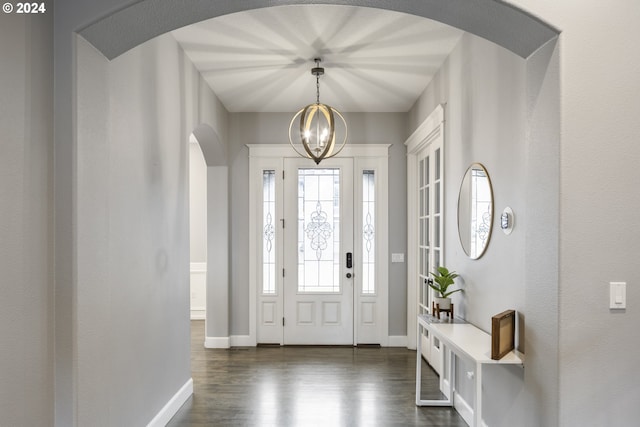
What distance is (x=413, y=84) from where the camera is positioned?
464 cm

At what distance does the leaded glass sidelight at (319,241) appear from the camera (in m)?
5.76

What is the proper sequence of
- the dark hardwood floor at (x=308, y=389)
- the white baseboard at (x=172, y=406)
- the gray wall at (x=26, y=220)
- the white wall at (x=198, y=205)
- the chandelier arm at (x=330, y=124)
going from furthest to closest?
1. the white wall at (x=198, y=205)
2. the chandelier arm at (x=330, y=124)
3. the dark hardwood floor at (x=308, y=389)
4. the white baseboard at (x=172, y=406)
5. the gray wall at (x=26, y=220)

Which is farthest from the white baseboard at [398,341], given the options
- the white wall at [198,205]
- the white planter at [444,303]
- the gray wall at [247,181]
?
the white wall at [198,205]

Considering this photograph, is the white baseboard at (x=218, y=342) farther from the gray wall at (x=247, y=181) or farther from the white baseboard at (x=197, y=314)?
the white baseboard at (x=197, y=314)

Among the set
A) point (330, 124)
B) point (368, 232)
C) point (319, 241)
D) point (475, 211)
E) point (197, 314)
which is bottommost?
point (197, 314)

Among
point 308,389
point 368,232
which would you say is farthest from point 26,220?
point 368,232

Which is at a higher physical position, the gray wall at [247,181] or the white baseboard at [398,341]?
the gray wall at [247,181]

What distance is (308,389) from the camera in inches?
160

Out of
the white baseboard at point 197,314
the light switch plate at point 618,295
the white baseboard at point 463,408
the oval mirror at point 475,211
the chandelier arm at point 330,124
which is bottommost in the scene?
the white baseboard at point 197,314

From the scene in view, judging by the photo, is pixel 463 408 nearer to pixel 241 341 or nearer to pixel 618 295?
pixel 618 295

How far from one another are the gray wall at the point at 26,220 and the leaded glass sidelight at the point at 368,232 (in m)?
4.23

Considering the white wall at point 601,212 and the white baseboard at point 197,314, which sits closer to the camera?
the white wall at point 601,212

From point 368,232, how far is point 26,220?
14.4 ft

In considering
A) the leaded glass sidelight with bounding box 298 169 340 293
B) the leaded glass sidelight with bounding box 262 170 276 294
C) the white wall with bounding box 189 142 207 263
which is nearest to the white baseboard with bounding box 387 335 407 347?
the leaded glass sidelight with bounding box 298 169 340 293
